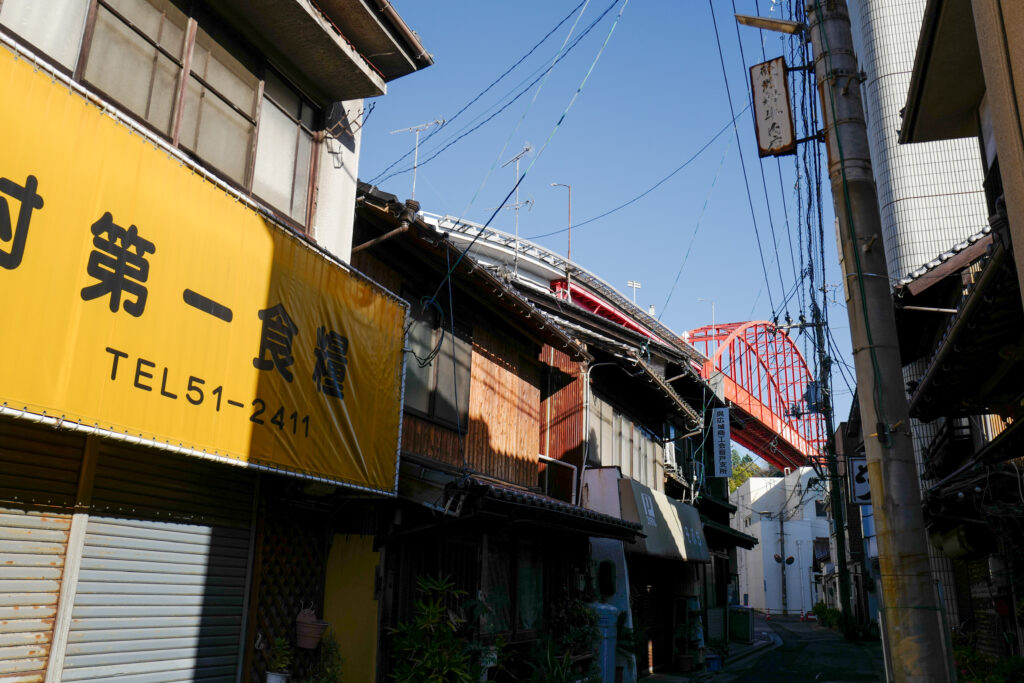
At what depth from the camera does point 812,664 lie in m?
25.6

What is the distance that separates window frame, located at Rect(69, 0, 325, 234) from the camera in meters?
6.86

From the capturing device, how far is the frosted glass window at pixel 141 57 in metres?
6.88

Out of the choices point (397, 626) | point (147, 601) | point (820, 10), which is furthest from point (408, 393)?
point (820, 10)

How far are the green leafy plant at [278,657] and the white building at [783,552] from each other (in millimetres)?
69395

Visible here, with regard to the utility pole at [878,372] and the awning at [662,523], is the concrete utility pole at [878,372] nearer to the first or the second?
the utility pole at [878,372]

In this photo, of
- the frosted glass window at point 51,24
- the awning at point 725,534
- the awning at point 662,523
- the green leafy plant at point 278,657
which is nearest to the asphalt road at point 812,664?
the awning at point 662,523

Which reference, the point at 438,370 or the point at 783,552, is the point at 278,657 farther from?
the point at 783,552

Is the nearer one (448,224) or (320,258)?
(320,258)

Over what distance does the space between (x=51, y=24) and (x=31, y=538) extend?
14.3 ft

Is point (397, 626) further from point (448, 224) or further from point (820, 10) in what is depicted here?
point (448, 224)

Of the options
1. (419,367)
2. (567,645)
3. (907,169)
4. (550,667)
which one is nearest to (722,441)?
(907,169)

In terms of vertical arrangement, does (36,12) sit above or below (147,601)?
above

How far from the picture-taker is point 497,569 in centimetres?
1264

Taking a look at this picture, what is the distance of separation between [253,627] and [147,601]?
138cm
